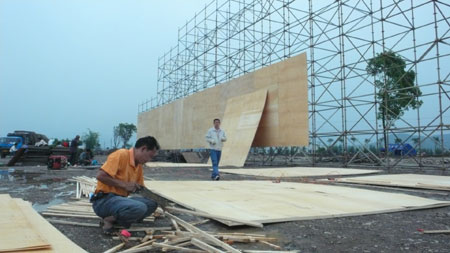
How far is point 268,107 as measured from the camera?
39.4ft

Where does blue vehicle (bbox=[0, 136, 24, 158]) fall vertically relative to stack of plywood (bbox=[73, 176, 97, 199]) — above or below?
above

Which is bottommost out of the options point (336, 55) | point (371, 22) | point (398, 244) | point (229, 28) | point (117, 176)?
point (398, 244)

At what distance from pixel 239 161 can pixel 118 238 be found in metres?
9.35

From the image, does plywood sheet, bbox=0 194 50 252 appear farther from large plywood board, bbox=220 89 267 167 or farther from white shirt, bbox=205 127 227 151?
large plywood board, bbox=220 89 267 167

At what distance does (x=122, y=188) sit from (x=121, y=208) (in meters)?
0.19

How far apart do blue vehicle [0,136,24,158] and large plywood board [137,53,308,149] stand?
13324 mm

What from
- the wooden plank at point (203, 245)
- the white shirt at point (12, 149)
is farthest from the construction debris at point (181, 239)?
the white shirt at point (12, 149)

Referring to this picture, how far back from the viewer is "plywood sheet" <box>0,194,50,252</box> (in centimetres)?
161

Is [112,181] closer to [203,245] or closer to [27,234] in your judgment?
[27,234]

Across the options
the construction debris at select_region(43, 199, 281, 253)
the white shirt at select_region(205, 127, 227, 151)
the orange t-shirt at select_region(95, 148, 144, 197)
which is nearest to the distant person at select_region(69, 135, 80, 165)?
the white shirt at select_region(205, 127, 227, 151)

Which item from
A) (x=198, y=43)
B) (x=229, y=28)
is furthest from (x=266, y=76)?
(x=198, y=43)

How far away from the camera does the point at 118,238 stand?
84.0 inches

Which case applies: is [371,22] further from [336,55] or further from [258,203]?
[258,203]

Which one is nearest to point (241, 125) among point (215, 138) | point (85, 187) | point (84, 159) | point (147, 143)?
point (215, 138)
